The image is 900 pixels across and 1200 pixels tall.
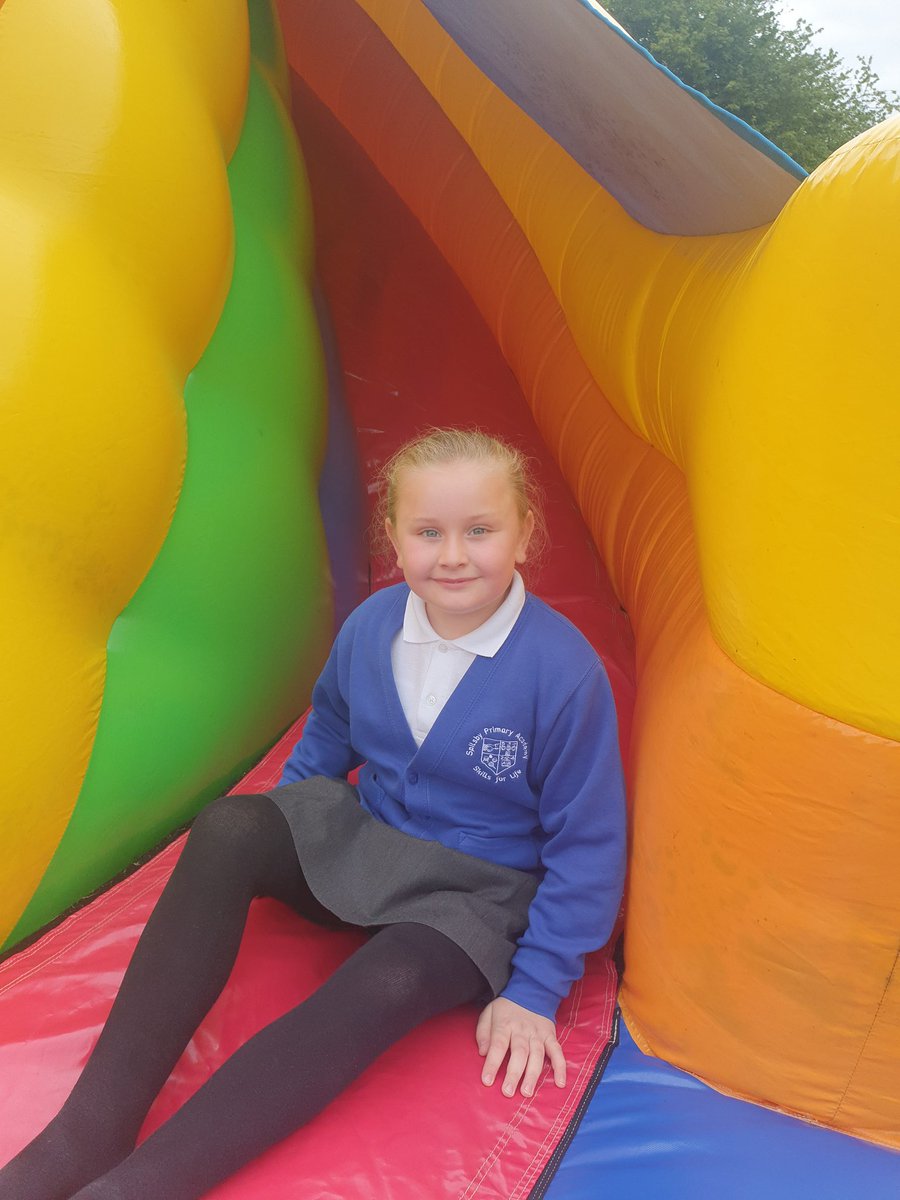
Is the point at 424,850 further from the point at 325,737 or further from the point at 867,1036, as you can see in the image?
the point at 867,1036

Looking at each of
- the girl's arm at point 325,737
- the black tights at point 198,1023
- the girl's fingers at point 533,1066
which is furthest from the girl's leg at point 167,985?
the girl's fingers at point 533,1066

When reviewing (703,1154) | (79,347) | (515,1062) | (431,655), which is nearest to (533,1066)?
(515,1062)

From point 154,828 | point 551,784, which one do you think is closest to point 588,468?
point 551,784

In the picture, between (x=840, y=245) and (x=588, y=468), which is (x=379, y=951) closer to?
(x=840, y=245)

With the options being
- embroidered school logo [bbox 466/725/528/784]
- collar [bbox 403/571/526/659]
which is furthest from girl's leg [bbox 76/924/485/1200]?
collar [bbox 403/571/526/659]

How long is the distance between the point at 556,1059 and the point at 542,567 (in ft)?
2.98

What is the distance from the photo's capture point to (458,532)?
0.94 metres

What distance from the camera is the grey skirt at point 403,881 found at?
2.96 feet

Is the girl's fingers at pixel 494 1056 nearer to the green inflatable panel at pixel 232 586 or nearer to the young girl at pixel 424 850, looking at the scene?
the young girl at pixel 424 850

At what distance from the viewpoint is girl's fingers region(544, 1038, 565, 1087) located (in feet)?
2.78

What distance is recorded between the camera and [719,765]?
76 cm

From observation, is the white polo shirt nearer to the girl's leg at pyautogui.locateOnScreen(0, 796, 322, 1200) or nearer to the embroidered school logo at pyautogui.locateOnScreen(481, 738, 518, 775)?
the embroidered school logo at pyautogui.locateOnScreen(481, 738, 518, 775)

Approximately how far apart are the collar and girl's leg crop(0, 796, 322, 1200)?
22cm

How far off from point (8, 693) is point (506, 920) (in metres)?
0.50
